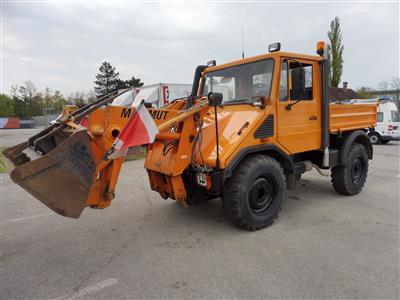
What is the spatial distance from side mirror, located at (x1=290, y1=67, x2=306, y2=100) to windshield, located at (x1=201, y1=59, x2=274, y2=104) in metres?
0.38

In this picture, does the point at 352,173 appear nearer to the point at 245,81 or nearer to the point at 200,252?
the point at 245,81

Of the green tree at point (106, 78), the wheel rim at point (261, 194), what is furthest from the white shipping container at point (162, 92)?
the green tree at point (106, 78)

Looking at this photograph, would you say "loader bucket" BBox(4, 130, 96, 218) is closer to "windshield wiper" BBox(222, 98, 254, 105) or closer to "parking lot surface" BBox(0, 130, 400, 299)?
"parking lot surface" BBox(0, 130, 400, 299)

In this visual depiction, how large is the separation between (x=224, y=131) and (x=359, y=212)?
2670mm

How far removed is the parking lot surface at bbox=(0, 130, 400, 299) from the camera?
111 inches

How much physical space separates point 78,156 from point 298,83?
122 inches

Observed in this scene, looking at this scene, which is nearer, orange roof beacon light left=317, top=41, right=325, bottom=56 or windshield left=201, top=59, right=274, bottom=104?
windshield left=201, top=59, right=274, bottom=104

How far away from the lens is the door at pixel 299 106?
4.17 m

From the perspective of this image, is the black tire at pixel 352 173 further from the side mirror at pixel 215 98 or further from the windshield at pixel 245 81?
the side mirror at pixel 215 98

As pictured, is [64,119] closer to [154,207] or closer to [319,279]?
[154,207]

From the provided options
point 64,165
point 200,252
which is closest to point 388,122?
point 200,252

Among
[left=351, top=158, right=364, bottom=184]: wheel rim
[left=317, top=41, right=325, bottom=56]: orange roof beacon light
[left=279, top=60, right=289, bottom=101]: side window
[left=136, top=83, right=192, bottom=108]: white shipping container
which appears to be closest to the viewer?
[left=279, top=60, right=289, bottom=101]: side window

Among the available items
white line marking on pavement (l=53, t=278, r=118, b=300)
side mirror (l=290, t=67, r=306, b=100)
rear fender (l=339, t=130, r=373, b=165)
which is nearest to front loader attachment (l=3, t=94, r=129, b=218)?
white line marking on pavement (l=53, t=278, r=118, b=300)

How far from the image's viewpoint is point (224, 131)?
397 cm
